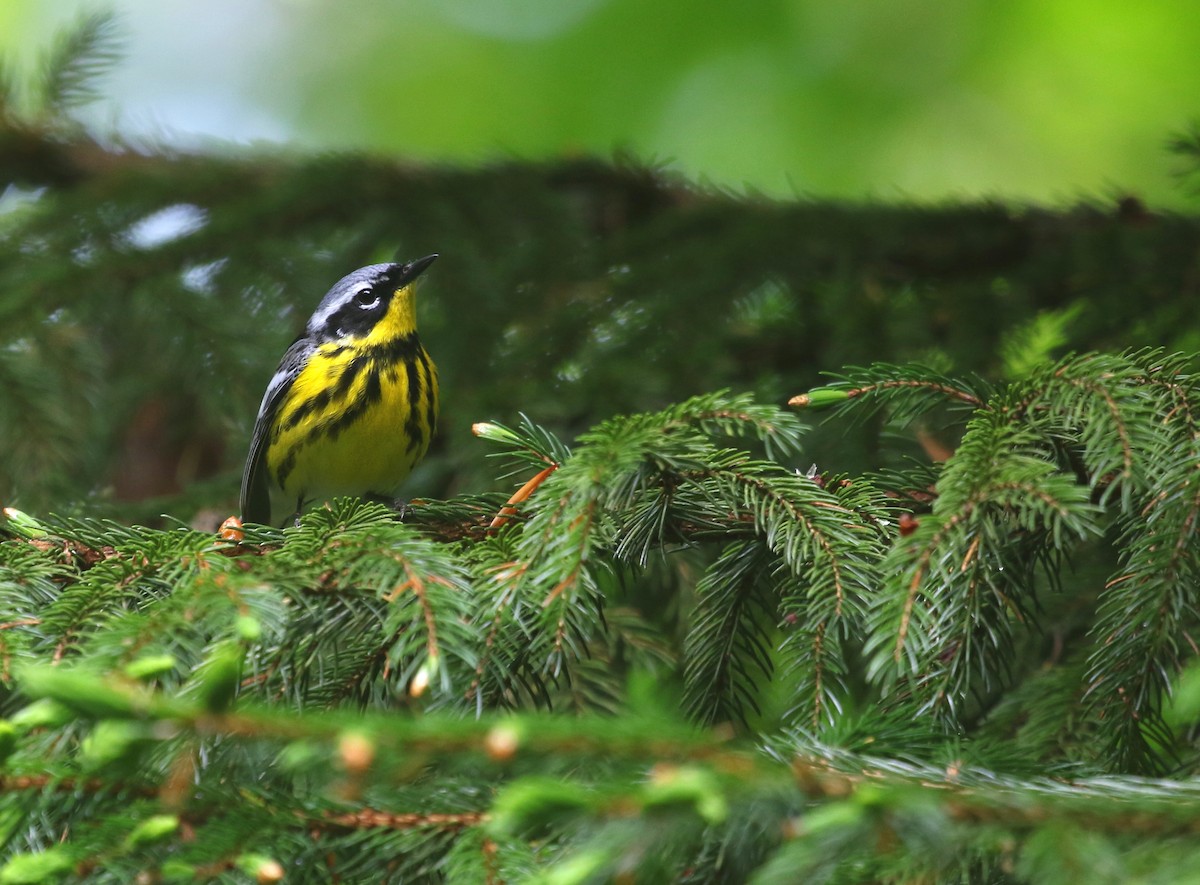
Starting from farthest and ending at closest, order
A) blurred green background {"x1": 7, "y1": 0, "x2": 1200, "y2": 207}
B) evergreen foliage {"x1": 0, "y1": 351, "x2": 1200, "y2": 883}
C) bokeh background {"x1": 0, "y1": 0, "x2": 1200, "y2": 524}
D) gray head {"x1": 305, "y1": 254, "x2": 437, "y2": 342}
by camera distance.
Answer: blurred green background {"x1": 7, "y1": 0, "x2": 1200, "y2": 207} → gray head {"x1": 305, "y1": 254, "x2": 437, "y2": 342} → bokeh background {"x1": 0, "y1": 0, "x2": 1200, "y2": 524} → evergreen foliage {"x1": 0, "y1": 351, "x2": 1200, "y2": 883}

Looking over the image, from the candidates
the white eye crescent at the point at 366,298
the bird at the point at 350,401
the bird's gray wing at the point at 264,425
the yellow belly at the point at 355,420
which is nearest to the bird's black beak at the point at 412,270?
the bird at the point at 350,401

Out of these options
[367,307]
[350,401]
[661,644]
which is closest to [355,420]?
[350,401]

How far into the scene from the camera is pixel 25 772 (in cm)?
133

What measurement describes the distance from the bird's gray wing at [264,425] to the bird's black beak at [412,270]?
407mm

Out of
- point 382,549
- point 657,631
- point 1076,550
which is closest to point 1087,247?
point 1076,550

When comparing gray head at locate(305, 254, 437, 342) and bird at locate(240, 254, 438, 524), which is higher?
gray head at locate(305, 254, 437, 342)

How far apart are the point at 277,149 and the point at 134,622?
11.6 ft

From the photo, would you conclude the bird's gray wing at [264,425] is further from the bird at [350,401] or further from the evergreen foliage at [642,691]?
the evergreen foliage at [642,691]

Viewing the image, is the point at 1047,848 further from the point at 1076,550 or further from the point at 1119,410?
the point at 1076,550

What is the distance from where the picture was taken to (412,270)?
3963 mm

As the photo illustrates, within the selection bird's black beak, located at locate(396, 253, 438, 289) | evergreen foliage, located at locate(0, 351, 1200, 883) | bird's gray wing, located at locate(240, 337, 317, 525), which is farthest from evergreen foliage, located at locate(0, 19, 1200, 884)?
bird's black beak, located at locate(396, 253, 438, 289)

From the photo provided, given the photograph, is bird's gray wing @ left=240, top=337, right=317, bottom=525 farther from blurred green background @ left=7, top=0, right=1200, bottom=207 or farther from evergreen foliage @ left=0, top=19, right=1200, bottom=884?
blurred green background @ left=7, top=0, right=1200, bottom=207

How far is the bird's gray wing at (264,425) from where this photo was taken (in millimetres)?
3754

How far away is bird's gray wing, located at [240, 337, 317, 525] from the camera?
3.75m
